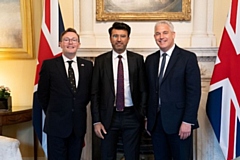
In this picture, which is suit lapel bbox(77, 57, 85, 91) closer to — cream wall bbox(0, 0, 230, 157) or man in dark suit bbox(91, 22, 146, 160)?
man in dark suit bbox(91, 22, 146, 160)

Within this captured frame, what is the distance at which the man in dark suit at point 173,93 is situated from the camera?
81.7 inches

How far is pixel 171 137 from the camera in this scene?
2.17 m

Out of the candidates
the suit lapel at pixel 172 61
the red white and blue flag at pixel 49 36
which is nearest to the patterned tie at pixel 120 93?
the suit lapel at pixel 172 61

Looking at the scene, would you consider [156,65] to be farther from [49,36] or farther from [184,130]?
[49,36]

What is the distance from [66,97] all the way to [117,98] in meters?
0.37

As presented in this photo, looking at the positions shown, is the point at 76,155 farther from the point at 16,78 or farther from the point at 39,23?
the point at 39,23

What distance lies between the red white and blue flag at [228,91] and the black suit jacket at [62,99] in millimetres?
1058

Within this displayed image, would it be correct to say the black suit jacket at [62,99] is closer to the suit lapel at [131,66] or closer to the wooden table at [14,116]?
the suit lapel at [131,66]

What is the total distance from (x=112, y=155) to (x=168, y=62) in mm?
799

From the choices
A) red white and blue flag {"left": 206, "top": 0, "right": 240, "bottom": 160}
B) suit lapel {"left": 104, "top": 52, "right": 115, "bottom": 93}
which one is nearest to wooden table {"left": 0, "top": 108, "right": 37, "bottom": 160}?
suit lapel {"left": 104, "top": 52, "right": 115, "bottom": 93}

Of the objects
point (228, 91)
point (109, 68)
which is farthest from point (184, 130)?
point (109, 68)

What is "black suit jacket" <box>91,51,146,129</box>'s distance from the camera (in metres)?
2.19

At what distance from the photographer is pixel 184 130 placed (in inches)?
81.9

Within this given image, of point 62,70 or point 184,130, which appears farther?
point 62,70
